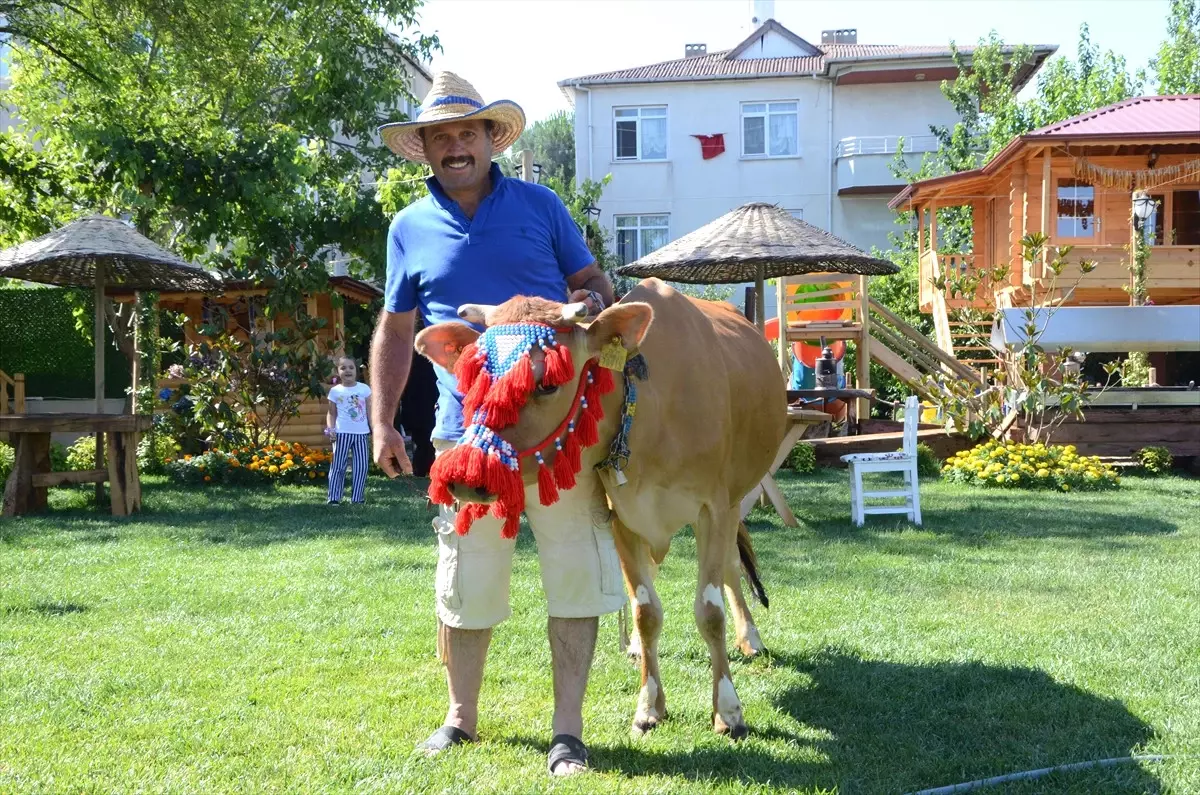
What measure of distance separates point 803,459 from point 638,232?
16659mm

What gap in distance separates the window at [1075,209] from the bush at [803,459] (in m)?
10.1

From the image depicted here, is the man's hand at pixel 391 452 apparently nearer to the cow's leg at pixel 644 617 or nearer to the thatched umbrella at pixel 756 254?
the cow's leg at pixel 644 617

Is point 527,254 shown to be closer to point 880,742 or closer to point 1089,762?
point 880,742

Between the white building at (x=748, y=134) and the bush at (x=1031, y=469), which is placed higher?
the white building at (x=748, y=134)

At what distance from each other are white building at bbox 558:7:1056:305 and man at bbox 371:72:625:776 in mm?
24973

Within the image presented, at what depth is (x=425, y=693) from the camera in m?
4.37

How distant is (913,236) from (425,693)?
79.9 feet

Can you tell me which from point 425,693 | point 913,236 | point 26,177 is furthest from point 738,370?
point 913,236

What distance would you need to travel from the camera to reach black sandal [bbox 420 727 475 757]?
366 cm

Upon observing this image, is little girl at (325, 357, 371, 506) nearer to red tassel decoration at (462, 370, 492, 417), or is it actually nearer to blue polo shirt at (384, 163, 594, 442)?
blue polo shirt at (384, 163, 594, 442)

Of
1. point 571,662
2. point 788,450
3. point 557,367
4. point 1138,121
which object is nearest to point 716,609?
point 571,662

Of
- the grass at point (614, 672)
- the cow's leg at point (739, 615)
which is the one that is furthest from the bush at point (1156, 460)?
the cow's leg at point (739, 615)

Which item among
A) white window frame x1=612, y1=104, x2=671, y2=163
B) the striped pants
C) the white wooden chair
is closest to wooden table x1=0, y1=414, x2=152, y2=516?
the striped pants

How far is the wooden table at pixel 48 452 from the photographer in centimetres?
1012
